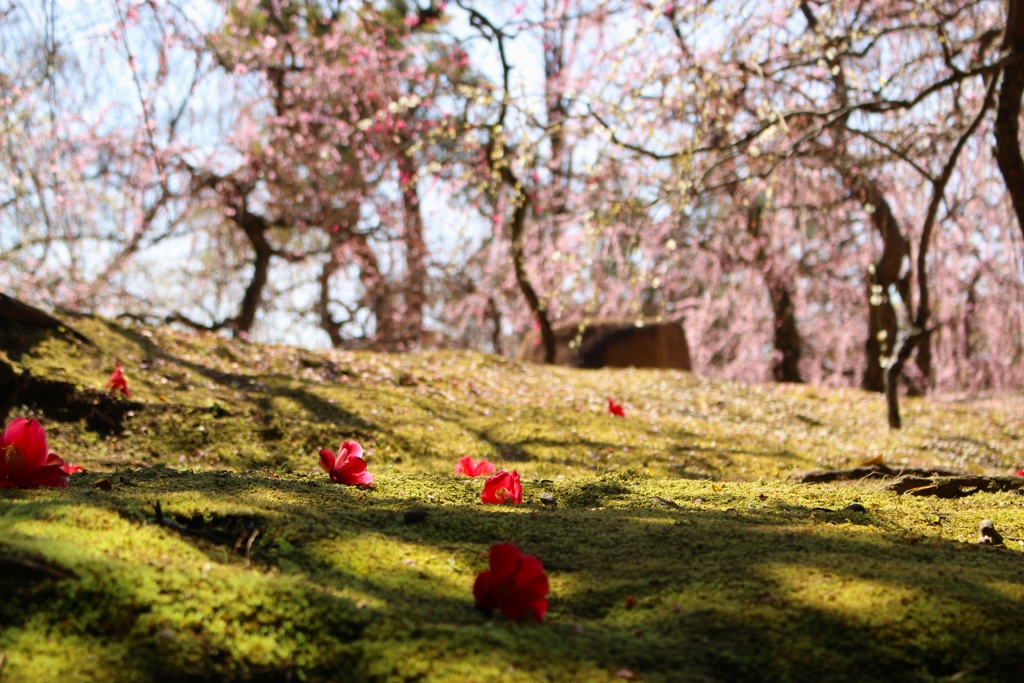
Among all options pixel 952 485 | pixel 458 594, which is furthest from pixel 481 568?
pixel 952 485

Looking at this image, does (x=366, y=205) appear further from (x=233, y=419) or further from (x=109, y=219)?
(x=233, y=419)

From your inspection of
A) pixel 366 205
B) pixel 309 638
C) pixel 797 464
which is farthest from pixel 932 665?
pixel 366 205

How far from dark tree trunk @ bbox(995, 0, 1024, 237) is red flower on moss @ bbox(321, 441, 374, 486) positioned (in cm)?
447

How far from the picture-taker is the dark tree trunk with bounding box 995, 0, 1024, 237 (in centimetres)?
490

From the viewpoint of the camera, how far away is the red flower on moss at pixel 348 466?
2609 millimetres

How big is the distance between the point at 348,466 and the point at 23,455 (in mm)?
866

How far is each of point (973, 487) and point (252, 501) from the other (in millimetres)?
2544

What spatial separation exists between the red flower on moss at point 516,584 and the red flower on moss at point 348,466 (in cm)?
111

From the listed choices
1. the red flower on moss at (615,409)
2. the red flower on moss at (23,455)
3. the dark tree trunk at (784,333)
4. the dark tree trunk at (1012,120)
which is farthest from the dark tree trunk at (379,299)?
the red flower on moss at (23,455)

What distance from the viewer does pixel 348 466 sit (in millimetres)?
2609

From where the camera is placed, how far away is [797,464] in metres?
4.89

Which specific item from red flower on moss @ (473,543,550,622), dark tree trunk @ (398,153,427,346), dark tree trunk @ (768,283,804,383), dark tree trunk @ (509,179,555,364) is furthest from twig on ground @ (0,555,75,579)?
dark tree trunk @ (768,283,804,383)

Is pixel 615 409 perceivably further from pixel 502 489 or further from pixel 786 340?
pixel 786 340

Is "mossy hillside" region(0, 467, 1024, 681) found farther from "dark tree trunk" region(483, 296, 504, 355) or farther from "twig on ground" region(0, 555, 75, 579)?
"dark tree trunk" region(483, 296, 504, 355)
